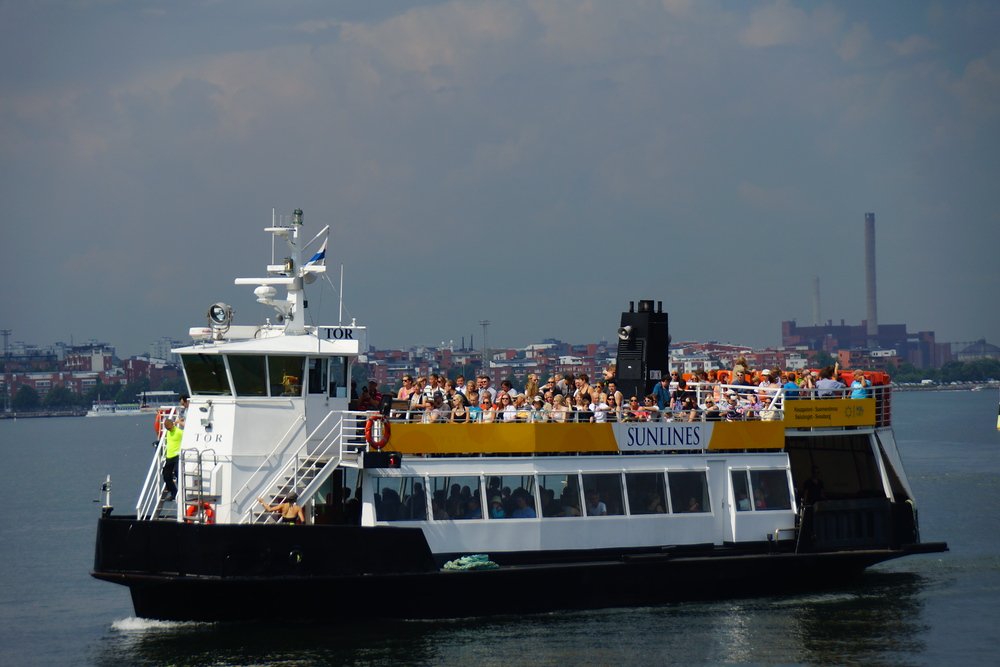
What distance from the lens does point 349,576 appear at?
18.9 m

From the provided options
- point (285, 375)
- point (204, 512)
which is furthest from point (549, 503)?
point (204, 512)

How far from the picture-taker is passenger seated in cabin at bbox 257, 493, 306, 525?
61.7 feet

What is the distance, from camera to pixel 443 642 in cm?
1900

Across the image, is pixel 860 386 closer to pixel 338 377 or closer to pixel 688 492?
pixel 688 492

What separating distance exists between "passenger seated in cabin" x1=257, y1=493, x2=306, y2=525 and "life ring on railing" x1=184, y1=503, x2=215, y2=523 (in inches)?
30.6

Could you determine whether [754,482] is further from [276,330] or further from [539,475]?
[276,330]

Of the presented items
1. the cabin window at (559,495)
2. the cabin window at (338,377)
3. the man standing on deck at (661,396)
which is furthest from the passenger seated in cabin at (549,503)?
the cabin window at (338,377)

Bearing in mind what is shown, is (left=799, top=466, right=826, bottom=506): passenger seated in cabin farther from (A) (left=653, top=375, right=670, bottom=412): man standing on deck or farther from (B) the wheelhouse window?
(A) (left=653, top=375, right=670, bottom=412): man standing on deck

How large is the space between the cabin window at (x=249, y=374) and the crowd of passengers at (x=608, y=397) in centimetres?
161

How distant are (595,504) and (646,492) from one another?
0.93 meters

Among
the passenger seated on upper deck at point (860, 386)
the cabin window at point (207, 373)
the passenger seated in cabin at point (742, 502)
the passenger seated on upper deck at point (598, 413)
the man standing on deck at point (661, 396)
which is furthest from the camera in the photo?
the passenger seated on upper deck at point (860, 386)

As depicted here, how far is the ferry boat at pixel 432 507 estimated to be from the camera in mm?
18703

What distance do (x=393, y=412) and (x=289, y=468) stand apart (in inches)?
68.5

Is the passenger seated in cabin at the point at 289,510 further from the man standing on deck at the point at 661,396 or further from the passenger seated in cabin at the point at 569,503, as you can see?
the man standing on deck at the point at 661,396
